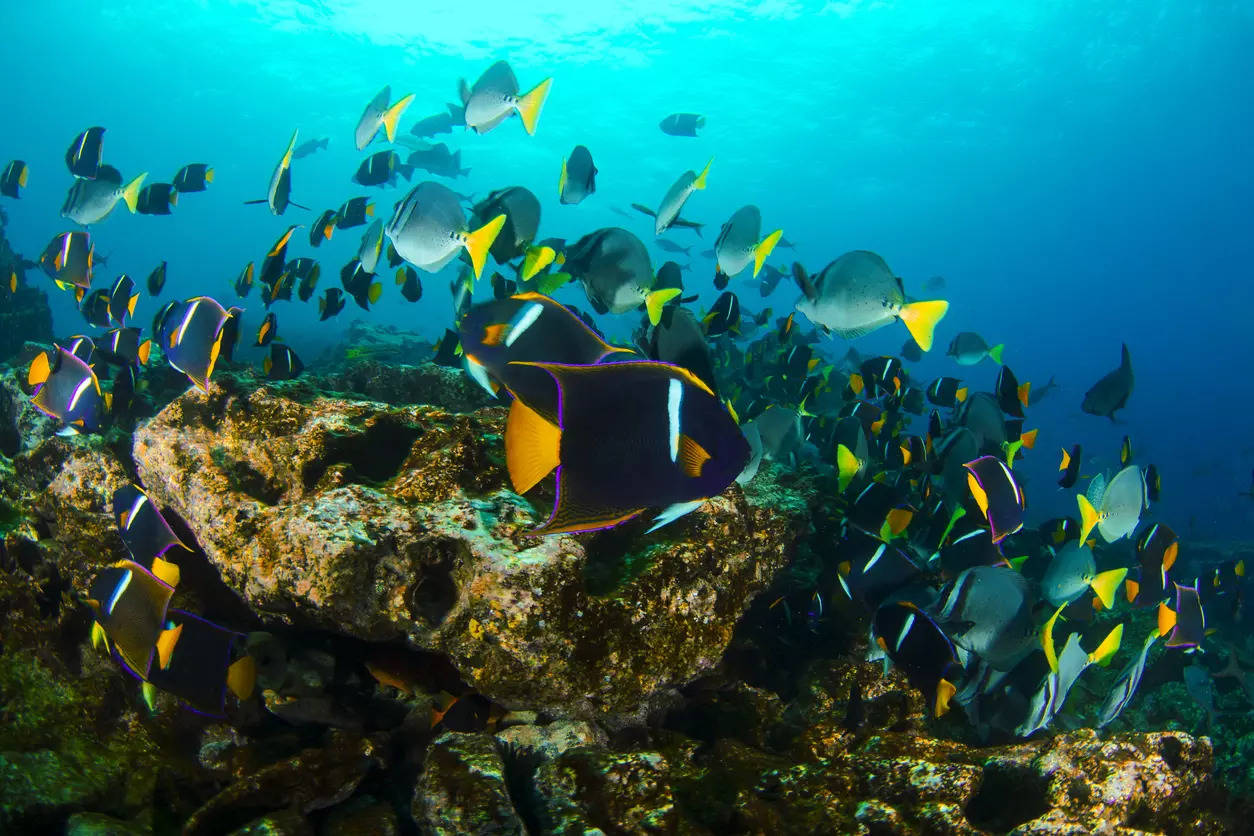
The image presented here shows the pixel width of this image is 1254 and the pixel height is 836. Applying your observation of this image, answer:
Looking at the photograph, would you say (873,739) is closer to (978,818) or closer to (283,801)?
(978,818)

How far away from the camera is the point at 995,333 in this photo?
99.2 m

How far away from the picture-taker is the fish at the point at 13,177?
5090 millimetres

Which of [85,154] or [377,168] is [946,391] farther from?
[85,154]

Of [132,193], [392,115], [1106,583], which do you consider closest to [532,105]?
[392,115]

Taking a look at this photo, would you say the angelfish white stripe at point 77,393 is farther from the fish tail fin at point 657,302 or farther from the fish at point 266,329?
the fish tail fin at point 657,302

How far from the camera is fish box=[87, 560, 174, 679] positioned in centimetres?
194

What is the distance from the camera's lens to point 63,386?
138 inches

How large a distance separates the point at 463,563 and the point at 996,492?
288 centimetres

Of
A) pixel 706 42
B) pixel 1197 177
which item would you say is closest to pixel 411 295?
pixel 706 42

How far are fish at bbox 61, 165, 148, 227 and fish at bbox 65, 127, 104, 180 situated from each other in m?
0.10

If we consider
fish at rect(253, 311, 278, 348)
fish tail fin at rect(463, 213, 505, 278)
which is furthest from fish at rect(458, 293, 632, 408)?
fish at rect(253, 311, 278, 348)

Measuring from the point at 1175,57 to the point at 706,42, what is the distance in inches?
1103

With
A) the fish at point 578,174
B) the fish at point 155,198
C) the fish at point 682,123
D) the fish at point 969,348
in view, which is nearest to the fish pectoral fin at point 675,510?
the fish at point 578,174

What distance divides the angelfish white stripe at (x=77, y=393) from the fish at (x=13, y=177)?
3235mm
